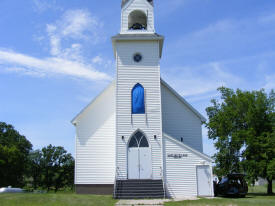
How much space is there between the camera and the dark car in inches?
826

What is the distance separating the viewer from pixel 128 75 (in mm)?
20797

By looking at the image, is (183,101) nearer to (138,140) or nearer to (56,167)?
(138,140)

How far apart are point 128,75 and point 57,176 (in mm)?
38083

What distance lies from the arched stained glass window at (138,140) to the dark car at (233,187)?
6.65 m

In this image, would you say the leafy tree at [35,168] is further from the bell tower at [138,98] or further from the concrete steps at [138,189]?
the concrete steps at [138,189]

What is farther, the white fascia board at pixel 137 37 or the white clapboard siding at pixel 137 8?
the white clapboard siding at pixel 137 8

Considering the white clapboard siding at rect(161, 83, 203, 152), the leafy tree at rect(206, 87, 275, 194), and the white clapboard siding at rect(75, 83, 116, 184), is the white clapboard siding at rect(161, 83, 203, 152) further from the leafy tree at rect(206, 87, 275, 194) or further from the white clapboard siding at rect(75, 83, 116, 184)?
the leafy tree at rect(206, 87, 275, 194)

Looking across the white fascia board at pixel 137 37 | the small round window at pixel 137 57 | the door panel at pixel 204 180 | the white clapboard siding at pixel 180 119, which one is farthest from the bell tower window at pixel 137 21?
the door panel at pixel 204 180

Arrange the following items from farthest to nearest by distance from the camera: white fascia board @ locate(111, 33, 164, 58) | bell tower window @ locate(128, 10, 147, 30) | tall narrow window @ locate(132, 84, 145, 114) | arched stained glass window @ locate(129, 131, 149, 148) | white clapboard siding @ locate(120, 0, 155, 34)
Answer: bell tower window @ locate(128, 10, 147, 30), white clapboard siding @ locate(120, 0, 155, 34), white fascia board @ locate(111, 33, 164, 58), tall narrow window @ locate(132, 84, 145, 114), arched stained glass window @ locate(129, 131, 149, 148)

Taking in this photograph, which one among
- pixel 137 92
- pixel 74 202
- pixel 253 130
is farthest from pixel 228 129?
pixel 74 202

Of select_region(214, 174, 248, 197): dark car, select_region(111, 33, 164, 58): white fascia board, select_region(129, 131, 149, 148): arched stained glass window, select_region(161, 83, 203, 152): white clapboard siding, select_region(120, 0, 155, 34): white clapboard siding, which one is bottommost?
select_region(214, 174, 248, 197): dark car

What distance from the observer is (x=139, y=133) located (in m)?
20.0

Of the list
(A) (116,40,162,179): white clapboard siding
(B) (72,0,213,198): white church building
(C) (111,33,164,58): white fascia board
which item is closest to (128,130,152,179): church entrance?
(B) (72,0,213,198): white church building

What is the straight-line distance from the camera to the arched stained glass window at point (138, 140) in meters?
19.9
